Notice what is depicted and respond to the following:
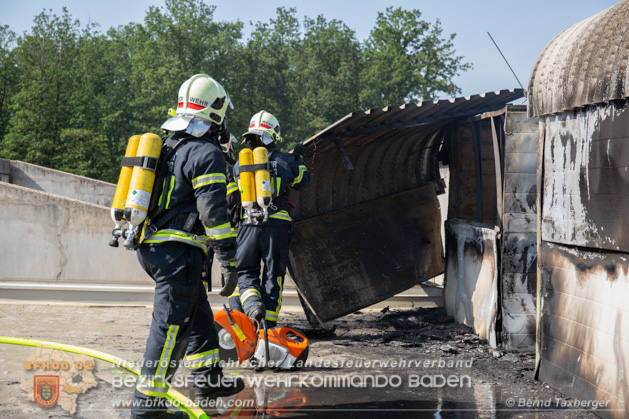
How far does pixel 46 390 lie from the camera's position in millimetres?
4316

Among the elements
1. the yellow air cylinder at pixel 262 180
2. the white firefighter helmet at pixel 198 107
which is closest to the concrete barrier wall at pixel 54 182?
the yellow air cylinder at pixel 262 180

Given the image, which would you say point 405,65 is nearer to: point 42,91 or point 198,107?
point 42,91

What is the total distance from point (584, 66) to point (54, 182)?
1295 centimetres

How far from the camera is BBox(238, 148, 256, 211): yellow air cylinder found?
18.4 ft

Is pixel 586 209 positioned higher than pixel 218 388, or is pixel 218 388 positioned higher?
pixel 586 209

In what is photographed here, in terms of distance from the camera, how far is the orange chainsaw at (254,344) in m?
5.01

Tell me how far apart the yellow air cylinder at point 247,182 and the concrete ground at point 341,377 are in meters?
1.56

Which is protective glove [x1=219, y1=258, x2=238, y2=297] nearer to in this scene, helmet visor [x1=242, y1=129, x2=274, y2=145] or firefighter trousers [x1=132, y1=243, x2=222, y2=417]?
firefighter trousers [x1=132, y1=243, x2=222, y2=417]

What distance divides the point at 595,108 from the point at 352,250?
3.96 meters

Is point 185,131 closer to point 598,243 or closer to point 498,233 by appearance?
point 598,243

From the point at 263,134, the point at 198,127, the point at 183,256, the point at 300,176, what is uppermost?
the point at 263,134

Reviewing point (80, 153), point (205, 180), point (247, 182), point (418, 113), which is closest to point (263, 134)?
point (247, 182)

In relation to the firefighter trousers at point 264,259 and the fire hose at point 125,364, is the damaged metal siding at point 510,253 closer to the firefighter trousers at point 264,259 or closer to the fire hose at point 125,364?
the firefighter trousers at point 264,259

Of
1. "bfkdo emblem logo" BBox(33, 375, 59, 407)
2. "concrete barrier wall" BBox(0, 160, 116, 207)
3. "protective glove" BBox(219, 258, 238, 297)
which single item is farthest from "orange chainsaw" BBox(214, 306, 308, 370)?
"concrete barrier wall" BBox(0, 160, 116, 207)
